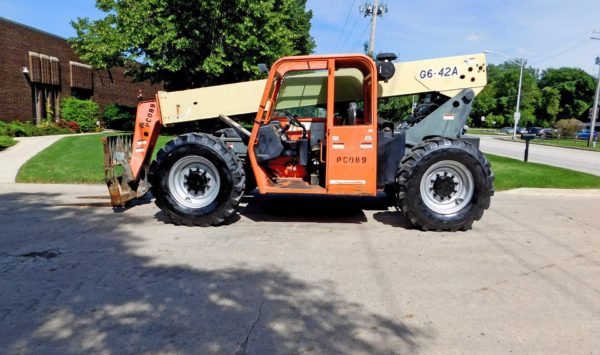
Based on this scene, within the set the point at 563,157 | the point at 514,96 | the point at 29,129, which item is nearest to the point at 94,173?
the point at 29,129

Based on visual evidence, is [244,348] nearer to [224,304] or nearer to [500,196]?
[224,304]

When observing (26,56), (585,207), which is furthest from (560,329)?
(26,56)

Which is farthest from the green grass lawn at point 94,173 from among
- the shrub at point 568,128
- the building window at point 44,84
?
the shrub at point 568,128

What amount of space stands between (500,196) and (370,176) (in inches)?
179

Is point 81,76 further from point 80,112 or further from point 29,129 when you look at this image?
point 29,129

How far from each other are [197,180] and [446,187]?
355 cm

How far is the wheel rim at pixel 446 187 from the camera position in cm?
595

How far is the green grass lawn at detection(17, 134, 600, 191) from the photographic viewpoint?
32.7 ft

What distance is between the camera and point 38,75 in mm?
22641

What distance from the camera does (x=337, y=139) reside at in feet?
18.9

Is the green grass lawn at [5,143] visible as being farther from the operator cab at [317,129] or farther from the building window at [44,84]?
the operator cab at [317,129]

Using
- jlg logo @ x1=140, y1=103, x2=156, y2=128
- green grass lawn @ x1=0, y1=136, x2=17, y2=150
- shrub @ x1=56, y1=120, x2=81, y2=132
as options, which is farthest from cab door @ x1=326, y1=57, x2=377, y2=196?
shrub @ x1=56, y1=120, x2=81, y2=132

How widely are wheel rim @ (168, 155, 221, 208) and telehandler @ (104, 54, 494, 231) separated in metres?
0.01

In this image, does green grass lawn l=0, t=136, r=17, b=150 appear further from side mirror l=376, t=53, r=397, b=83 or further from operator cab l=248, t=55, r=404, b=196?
side mirror l=376, t=53, r=397, b=83
